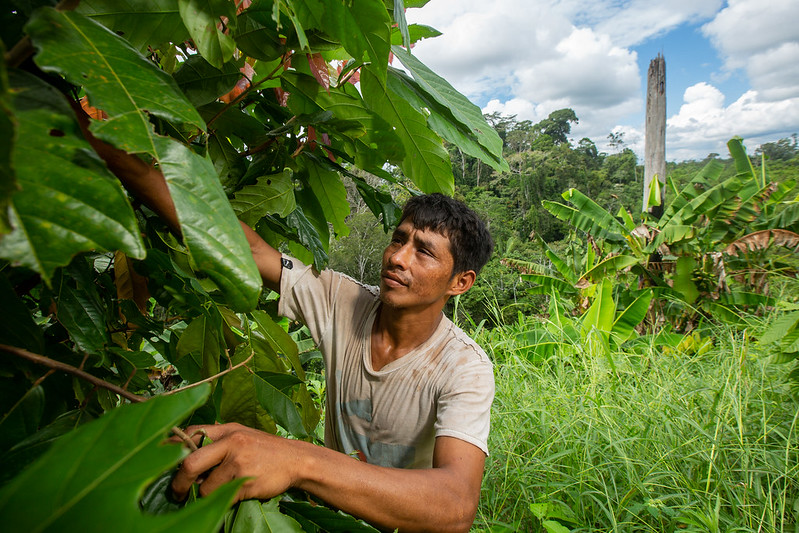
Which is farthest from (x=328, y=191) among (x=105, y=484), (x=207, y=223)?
(x=105, y=484)

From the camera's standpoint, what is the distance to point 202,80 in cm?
50

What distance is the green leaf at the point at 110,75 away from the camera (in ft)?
0.81

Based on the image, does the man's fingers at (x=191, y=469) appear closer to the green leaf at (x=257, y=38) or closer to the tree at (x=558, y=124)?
the green leaf at (x=257, y=38)

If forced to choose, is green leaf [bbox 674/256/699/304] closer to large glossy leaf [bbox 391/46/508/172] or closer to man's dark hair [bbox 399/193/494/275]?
man's dark hair [bbox 399/193/494/275]

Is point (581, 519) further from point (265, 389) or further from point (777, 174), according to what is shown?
point (777, 174)

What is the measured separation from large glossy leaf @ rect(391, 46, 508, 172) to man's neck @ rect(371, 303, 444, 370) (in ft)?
2.09

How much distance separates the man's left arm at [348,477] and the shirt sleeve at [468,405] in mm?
22

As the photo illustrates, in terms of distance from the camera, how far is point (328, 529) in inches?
15.8

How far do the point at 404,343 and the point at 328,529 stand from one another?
32.0 inches

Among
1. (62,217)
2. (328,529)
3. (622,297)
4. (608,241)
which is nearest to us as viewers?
(62,217)

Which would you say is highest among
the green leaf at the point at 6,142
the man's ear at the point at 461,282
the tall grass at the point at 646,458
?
the green leaf at the point at 6,142

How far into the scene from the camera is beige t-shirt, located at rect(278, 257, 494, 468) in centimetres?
109

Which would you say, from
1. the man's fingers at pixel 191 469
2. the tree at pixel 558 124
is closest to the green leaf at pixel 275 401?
the man's fingers at pixel 191 469

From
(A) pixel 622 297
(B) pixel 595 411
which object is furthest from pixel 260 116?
(A) pixel 622 297
